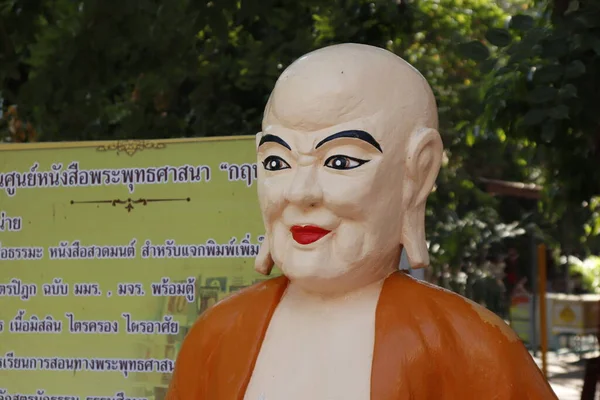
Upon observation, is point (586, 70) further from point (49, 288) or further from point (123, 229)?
point (49, 288)

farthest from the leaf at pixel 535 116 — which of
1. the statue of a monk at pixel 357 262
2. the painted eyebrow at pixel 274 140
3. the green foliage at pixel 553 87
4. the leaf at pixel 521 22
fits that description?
the painted eyebrow at pixel 274 140

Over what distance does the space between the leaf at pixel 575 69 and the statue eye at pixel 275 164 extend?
Answer: 5.80 ft

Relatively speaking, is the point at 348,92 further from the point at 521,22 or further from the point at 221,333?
the point at 521,22

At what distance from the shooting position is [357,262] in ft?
7.05

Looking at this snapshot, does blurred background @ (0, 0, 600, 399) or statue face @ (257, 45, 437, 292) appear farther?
blurred background @ (0, 0, 600, 399)

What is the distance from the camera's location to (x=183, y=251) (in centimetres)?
328

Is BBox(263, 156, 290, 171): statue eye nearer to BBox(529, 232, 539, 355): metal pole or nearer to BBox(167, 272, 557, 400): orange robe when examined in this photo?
BBox(167, 272, 557, 400): orange robe

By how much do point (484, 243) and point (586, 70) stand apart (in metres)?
3.15

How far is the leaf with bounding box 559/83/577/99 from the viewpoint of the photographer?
3.43m

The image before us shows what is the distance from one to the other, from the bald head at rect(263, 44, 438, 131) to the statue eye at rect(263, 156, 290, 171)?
3.5 inches

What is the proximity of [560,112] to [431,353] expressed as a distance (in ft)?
5.43

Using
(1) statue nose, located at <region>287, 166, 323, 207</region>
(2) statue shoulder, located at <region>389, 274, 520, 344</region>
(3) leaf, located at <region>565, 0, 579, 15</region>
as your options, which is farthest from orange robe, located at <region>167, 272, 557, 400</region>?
(3) leaf, located at <region>565, 0, 579, 15</region>

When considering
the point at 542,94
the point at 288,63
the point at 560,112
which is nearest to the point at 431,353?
the point at 560,112

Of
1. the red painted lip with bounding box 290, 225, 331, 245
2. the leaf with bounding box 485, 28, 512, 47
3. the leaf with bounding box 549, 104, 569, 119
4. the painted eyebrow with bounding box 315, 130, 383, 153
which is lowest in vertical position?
the red painted lip with bounding box 290, 225, 331, 245
